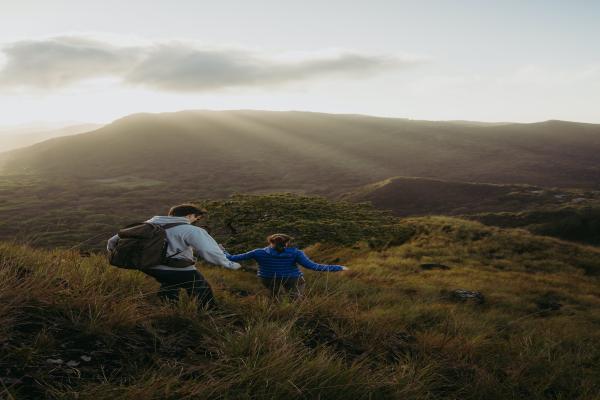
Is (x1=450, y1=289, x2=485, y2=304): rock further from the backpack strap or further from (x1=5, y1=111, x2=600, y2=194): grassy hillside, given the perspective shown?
(x1=5, y1=111, x2=600, y2=194): grassy hillside

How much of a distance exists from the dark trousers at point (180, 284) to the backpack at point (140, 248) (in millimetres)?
225

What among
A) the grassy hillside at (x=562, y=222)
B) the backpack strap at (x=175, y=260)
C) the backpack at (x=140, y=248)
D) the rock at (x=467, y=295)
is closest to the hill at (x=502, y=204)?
the grassy hillside at (x=562, y=222)

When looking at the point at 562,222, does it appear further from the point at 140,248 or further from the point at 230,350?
the point at 230,350

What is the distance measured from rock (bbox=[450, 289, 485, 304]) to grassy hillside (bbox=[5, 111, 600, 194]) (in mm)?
57019

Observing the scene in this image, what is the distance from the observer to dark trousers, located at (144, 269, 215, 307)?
204 inches

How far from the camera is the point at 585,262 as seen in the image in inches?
802

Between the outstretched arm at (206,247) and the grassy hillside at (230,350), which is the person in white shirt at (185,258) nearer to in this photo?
the outstretched arm at (206,247)

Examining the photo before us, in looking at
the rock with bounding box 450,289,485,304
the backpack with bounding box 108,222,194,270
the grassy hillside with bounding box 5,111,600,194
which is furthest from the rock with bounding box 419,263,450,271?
the grassy hillside with bounding box 5,111,600,194

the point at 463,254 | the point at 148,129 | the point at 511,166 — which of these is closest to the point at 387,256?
the point at 463,254

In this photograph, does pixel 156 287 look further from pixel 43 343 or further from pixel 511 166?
pixel 511 166

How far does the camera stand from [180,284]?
5238mm

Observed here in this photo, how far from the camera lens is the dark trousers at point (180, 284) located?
5176mm

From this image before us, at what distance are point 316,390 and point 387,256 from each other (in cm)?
1923

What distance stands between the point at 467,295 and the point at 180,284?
38.6 ft
